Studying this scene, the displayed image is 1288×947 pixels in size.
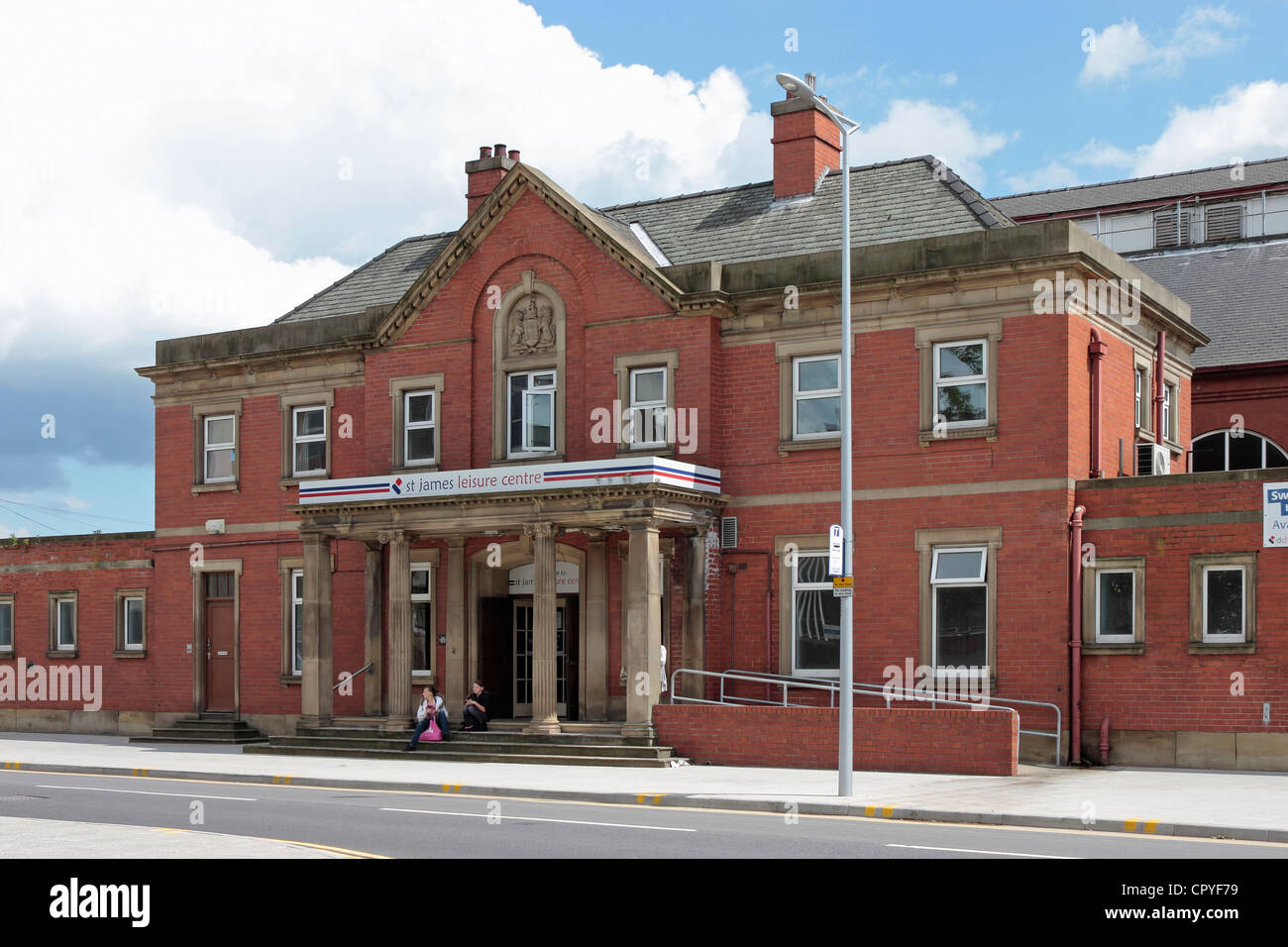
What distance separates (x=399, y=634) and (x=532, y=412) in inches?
185

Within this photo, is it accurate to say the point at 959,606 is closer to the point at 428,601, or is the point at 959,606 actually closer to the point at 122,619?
the point at 428,601

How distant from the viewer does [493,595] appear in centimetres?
2989

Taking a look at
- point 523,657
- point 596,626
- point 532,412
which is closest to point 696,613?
point 596,626

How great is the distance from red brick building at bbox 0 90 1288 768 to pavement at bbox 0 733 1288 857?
6.90ft

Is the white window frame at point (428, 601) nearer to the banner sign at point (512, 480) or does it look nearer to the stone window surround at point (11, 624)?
the banner sign at point (512, 480)

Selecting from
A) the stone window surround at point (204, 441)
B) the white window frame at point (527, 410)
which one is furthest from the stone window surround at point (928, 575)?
the stone window surround at point (204, 441)

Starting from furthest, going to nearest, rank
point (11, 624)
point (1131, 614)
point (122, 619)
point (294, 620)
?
point (11, 624), point (122, 619), point (294, 620), point (1131, 614)

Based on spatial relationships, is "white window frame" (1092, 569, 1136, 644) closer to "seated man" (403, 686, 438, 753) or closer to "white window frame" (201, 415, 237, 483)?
"seated man" (403, 686, 438, 753)

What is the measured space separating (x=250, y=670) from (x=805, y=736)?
13.8 metres

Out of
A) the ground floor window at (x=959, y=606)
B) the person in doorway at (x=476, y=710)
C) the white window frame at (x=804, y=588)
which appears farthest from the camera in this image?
the person in doorway at (x=476, y=710)

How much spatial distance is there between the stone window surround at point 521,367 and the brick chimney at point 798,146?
4981 millimetres

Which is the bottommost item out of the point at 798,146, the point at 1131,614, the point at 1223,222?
the point at 1131,614

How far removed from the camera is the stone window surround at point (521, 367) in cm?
2895

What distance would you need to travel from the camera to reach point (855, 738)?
23453mm
